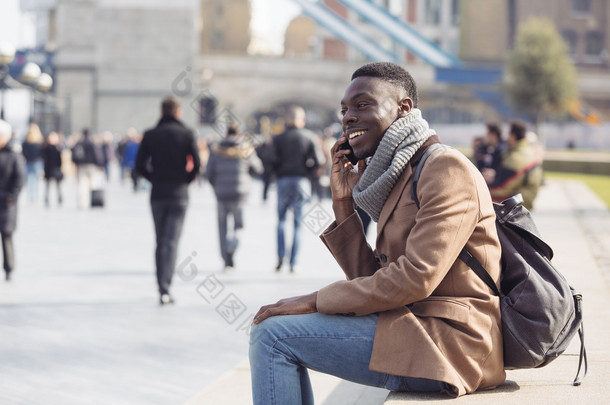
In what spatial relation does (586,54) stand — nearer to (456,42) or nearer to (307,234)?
(456,42)

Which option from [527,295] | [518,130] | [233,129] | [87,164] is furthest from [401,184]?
[87,164]

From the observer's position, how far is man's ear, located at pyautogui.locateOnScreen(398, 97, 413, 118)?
3.06 metres

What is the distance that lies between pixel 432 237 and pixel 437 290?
0.77 ft

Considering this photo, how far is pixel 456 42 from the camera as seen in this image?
7038cm

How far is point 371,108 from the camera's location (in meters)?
3.03

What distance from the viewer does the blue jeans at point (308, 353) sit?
291 centimetres

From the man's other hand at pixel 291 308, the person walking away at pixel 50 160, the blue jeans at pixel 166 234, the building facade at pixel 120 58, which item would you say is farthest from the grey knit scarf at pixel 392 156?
the building facade at pixel 120 58

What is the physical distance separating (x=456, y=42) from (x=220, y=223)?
206 feet

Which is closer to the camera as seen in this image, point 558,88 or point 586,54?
point 558,88

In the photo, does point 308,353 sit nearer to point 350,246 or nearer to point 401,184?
point 350,246

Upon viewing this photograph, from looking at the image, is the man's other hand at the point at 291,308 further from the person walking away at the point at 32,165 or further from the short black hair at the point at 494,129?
the person walking away at the point at 32,165

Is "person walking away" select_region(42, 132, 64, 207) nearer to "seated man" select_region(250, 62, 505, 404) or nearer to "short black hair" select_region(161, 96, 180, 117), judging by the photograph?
"short black hair" select_region(161, 96, 180, 117)

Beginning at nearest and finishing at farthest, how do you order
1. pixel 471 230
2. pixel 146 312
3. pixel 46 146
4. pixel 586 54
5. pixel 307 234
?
pixel 471 230 < pixel 146 312 < pixel 307 234 < pixel 46 146 < pixel 586 54

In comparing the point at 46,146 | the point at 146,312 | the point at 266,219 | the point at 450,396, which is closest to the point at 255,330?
the point at 450,396
